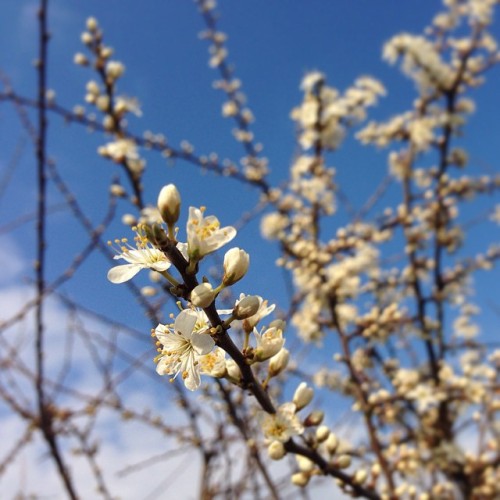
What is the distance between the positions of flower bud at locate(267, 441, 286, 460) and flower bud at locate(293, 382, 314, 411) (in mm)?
175

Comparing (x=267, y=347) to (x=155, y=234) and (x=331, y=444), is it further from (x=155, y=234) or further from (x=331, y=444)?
(x=331, y=444)

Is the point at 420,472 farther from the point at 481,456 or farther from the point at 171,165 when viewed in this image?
the point at 171,165

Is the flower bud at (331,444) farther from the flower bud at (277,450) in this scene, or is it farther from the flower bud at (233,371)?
the flower bud at (233,371)

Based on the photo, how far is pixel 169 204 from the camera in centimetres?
119

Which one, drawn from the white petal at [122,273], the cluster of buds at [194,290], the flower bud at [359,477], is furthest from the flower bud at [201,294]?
the flower bud at [359,477]

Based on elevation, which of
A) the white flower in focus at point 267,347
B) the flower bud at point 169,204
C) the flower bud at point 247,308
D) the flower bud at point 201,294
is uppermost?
the flower bud at point 169,204

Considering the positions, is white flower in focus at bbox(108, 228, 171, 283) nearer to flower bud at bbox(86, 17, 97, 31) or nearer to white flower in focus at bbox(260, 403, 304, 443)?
white flower in focus at bbox(260, 403, 304, 443)

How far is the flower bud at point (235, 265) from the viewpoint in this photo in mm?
1264

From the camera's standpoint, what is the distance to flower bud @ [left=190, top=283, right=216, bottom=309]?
109cm

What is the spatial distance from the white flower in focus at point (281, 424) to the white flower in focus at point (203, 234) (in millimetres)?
631

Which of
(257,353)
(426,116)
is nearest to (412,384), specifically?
(426,116)

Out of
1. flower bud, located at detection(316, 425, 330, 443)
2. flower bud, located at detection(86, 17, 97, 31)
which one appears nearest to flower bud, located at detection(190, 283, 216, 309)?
flower bud, located at detection(316, 425, 330, 443)

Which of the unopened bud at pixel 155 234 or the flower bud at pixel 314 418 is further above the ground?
the unopened bud at pixel 155 234

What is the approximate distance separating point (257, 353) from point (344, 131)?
4512mm
